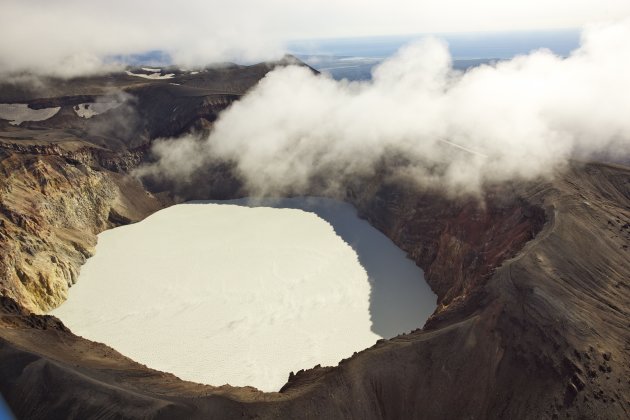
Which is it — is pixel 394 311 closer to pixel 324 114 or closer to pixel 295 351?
pixel 295 351

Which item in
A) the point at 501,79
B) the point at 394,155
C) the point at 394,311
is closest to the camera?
the point at 394,311

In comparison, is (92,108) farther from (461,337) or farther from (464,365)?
(464,365)

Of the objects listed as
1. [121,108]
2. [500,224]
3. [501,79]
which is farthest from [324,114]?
[500,224]

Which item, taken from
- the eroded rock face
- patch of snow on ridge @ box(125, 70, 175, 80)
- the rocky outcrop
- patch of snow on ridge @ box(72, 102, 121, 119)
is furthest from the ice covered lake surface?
patch of snow on ridge @ box(125, 70, 175, 80)

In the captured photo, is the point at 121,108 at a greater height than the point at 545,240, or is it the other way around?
the point at 545,240

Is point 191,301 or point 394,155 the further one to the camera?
point 394,155

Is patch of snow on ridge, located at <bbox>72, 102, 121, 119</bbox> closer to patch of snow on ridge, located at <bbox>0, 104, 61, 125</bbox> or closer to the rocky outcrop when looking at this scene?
patch of snow on ridge, located at <bbox>0, 104, 61, 125</bbox>

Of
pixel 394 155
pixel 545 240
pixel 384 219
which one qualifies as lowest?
pixel 384 219

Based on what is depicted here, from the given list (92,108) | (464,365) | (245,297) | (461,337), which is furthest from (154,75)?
(464,365)
